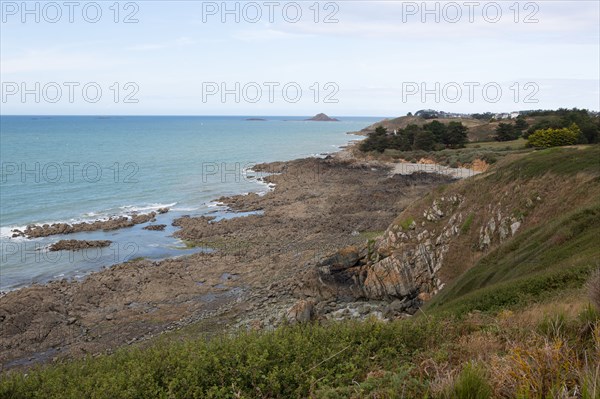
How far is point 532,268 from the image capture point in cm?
1597

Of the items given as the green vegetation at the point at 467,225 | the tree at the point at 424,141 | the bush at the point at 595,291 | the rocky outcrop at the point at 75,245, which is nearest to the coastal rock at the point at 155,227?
the rocky outcrop at the point at 75,245

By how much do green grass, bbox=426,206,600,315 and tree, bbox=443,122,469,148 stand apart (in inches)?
2771

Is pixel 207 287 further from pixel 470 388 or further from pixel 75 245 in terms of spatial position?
pixel 470 388

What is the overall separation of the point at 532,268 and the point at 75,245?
113 feet

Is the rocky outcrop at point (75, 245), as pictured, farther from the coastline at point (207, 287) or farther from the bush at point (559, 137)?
the bush at point (559, 137)

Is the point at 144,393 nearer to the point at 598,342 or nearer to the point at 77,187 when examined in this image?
the point at 598,342

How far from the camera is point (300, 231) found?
4169 centimetres

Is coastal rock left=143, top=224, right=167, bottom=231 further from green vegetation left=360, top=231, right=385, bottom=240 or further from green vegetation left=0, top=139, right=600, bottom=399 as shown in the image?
green vegetation left=0, top=139, right=600, bottom=399

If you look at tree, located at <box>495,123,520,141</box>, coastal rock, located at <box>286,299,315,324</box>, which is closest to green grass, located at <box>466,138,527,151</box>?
tree, located at <box>495,123,520,141</box>

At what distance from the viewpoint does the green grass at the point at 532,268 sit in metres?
13.4

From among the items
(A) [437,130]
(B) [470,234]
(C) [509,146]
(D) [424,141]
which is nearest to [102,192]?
(B) [470,234]

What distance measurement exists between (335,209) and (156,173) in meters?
44.3

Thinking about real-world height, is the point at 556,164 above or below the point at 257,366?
above

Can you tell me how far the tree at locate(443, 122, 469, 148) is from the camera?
8675 cm
